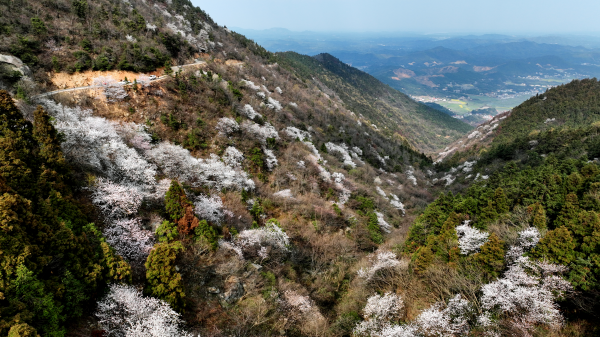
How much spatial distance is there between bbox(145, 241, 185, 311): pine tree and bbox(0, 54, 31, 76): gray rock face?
28305 millimetres

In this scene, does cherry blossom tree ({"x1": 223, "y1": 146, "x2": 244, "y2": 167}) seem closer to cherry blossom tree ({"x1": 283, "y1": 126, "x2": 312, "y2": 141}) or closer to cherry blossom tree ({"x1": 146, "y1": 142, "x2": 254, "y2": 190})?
cherry blossom tree ({"x1": 146, "y1": 142, "x2": 254, "y2": 190})

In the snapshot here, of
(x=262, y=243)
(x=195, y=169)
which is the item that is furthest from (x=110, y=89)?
(x=262, y=243)

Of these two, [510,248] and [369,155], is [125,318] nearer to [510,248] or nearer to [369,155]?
[510,248]

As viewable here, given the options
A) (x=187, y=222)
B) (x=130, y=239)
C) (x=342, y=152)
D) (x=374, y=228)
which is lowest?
(x=374, y=228)

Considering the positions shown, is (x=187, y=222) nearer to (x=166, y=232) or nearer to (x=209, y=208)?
(x=166, y=232)

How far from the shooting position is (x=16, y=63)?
29.7m

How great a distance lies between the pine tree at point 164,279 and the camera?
17688 millimetres

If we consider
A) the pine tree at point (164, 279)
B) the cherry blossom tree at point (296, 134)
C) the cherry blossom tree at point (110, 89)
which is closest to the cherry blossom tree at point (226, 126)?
the cherry blossom tree at point (110, 89)

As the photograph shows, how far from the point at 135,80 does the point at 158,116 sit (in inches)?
241

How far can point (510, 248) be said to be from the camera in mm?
→ 22578

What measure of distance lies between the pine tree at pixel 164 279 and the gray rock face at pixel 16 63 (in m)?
28.3

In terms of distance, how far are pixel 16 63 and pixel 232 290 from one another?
3456cm

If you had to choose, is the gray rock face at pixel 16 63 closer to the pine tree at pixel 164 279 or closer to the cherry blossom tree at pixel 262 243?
the pine tree at pixel 164 279

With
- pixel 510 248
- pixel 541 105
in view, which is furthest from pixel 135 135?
pixel 541 105
